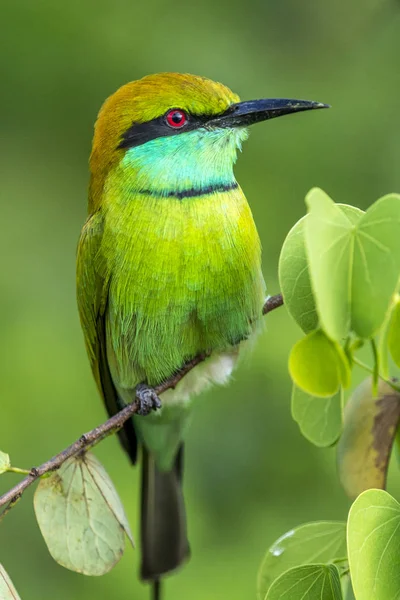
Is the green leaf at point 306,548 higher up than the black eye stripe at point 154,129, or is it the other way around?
the black eye stripe at point 154,129

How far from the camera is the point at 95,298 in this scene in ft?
7.61

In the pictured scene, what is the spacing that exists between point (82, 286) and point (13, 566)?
119 cm

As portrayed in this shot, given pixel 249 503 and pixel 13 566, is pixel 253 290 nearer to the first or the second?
pixel 249 503

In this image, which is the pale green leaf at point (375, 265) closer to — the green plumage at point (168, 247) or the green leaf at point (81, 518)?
the green leaf at point (81, 518)

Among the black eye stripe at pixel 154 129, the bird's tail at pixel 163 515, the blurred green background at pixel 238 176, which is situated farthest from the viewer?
the blurred green background at pixel 238 176

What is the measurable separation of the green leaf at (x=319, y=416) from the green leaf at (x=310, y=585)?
0.74 feet

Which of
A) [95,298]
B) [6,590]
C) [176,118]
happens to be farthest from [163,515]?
[6,590]

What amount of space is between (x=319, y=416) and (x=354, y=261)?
1.23ft

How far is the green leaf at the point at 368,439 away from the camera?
1.61 meters

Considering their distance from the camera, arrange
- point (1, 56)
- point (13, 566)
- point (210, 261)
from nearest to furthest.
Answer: point (210, 261) < point (13, 566) < point (1, 56)

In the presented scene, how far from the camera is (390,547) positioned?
1.32 metres

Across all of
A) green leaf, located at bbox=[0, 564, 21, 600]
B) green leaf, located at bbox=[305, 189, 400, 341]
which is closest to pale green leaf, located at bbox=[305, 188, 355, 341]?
green leaf, located at bbox=[305, 189, 400, 341]

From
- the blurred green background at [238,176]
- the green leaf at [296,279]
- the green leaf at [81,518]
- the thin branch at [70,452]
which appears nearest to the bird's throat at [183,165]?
the thin branch at [70,452]

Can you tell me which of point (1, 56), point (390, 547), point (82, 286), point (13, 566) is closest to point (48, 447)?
point (13, 566)
